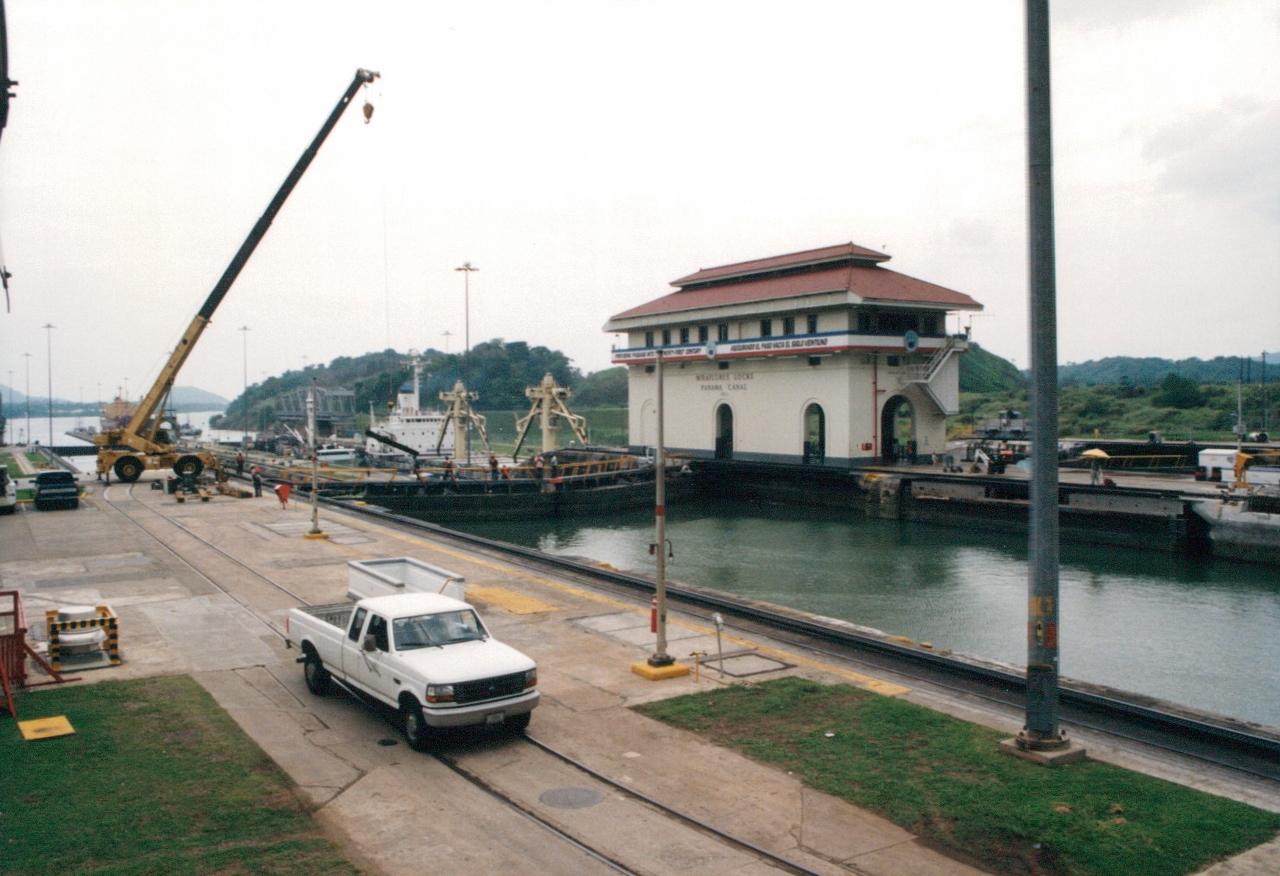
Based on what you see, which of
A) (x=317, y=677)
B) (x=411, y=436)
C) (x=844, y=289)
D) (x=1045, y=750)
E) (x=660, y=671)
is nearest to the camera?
(x=1045, y=750)

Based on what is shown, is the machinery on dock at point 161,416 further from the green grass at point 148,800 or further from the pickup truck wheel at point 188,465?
the green grass at point 148,800

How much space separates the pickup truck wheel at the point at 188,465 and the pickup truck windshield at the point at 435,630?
41.7m

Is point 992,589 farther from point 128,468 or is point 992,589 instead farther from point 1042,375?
point 128,468

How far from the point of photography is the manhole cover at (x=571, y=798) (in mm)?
10117

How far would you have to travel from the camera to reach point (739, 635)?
17.9m

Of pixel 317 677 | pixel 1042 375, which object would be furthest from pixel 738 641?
pixel 1042 375

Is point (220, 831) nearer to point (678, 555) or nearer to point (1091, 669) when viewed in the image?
point (1091, 669)

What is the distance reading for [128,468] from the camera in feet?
167

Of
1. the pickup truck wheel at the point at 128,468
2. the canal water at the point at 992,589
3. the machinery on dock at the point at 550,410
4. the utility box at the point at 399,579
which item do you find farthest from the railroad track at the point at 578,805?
the machinery on dock at the point at 550,410

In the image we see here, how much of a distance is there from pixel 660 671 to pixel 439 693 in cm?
447

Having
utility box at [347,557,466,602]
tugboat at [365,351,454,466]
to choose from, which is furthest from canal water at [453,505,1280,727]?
tugboat at [365,351,454,466]

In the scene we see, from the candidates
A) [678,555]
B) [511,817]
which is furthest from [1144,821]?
[678,555]

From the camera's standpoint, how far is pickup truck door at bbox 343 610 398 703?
1220 cm

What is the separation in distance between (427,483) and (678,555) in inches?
737
